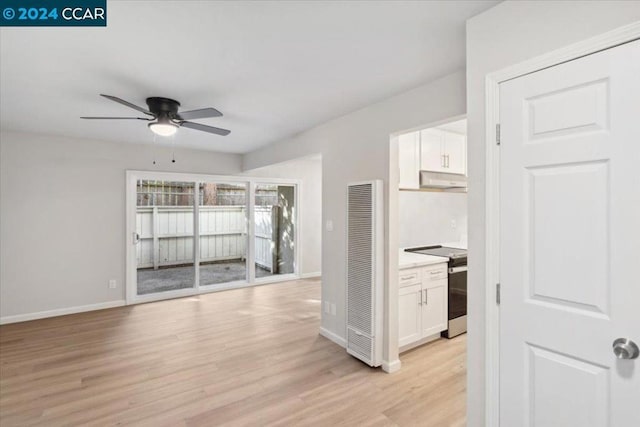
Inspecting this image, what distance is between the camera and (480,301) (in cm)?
160

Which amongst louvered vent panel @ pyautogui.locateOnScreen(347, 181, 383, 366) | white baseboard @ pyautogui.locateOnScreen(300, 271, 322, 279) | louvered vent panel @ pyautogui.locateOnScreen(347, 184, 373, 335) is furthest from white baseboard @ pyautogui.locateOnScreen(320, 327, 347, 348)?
white baseboard @ pyautogui.locateOnScreen(300, 271, 322, 279)

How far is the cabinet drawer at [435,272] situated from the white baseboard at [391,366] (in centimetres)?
91

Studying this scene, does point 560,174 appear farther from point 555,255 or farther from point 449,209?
point 449,209

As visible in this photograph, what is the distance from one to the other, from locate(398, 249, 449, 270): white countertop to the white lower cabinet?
0.05 meters

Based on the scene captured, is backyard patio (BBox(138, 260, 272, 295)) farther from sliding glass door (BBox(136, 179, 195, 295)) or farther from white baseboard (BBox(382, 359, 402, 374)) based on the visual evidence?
white baseboard (BBox(382, 359, 402, 374))

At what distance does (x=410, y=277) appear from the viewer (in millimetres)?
3125

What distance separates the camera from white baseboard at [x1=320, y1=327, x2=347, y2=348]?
10.9ft

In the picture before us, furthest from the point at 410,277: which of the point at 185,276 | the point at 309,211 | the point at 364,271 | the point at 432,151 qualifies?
the point at 185,276

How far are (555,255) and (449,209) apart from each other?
352 cm

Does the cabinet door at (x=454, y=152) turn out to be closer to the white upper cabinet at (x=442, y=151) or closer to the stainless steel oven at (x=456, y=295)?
the white upper cabinet at (x=442, y=151)

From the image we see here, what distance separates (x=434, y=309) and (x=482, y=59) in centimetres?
257

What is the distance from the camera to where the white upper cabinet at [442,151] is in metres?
3.56

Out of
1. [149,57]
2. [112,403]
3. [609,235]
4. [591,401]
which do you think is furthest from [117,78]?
[591,401]

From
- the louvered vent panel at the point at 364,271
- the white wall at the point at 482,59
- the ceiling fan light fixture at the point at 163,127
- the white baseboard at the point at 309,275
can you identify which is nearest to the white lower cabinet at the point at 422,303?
the louvered vent panel at the point at 364,271
